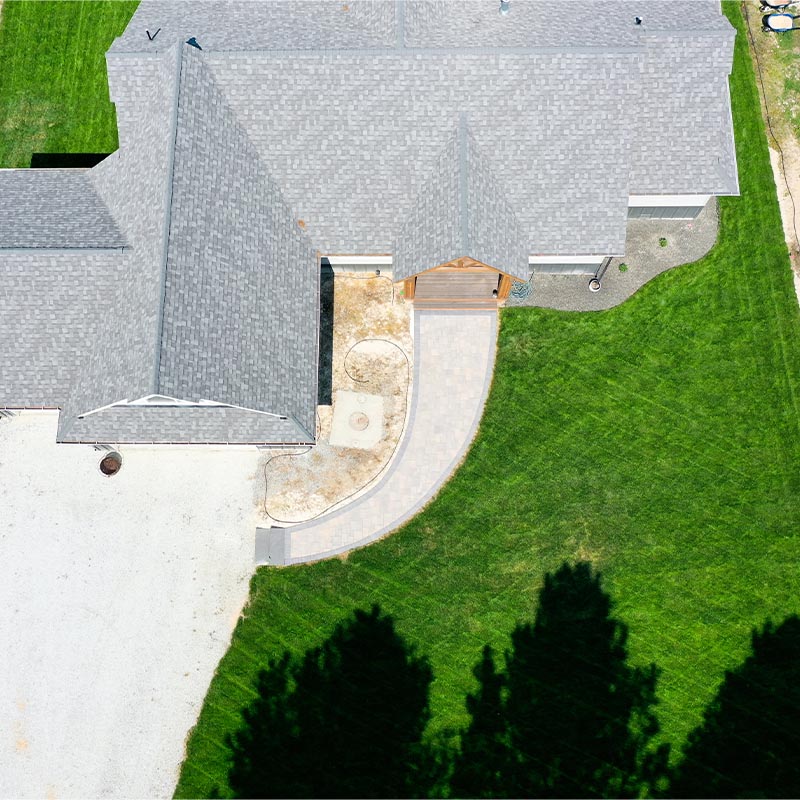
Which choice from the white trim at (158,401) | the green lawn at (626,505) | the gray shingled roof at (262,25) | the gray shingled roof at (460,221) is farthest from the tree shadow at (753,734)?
the gray shingled roof at (262,25)

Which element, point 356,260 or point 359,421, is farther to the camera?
point 356,260

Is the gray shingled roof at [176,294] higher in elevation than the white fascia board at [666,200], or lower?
lower

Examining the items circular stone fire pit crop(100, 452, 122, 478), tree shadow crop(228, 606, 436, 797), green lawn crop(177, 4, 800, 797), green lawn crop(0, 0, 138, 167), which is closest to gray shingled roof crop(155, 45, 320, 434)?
circular stone fire pit crop(100, 452, 122, 478)

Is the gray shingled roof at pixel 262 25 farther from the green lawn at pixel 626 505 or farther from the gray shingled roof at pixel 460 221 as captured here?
the green lawn at pixel 626 505

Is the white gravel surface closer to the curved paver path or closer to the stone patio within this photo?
the curved paver path

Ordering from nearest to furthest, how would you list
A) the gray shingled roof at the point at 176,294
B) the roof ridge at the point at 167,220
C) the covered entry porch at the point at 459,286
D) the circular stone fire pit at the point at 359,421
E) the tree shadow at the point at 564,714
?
the roof ridge at the point at 167,220 < the gray shingled roof at the point at 176,294 < the tree shadow at the point at 564,714 < the covered entry porch at the point at 459,286 < the circular stone fire pit at the point at 359,421

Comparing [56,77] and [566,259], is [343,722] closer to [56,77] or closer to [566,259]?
[566,259]

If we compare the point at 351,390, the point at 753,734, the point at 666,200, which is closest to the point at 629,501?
the point at 753,734

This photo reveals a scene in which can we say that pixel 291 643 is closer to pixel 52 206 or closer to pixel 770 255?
pixel 52 206
